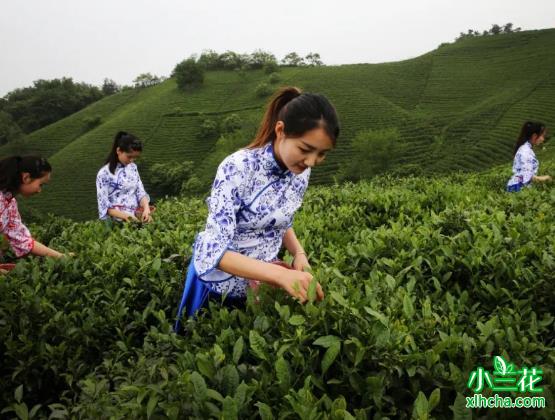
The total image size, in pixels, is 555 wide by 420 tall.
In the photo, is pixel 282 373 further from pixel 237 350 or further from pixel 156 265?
pixel 156 265

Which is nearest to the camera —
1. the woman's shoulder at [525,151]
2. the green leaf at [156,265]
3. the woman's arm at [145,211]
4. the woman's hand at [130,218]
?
the green leaf at [156,265]

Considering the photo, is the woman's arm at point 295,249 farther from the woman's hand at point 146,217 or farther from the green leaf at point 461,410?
the woman's hand at point 146,217

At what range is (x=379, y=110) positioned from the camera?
5269 centimetres

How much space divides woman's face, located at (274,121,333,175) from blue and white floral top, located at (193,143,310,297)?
0.36 feet

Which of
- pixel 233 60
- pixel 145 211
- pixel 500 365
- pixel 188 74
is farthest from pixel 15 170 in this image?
pixel 233 60

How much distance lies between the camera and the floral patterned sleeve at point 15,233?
3457mm

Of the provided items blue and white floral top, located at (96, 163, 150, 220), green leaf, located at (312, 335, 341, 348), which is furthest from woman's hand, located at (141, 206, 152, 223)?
green leaf, located at (312, 335, 341, 348)

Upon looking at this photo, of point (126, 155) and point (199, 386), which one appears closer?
point (199, 386)

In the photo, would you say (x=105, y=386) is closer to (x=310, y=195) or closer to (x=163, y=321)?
(x=163, y=321)

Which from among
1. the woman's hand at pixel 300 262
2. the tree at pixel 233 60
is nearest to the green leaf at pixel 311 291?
the woman's hand at pixel 300 262

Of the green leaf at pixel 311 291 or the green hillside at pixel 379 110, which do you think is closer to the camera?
the green leaf at pixel 311 291

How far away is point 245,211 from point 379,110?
2104 inches

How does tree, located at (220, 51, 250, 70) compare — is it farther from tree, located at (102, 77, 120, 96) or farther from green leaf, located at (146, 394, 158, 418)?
green leaf, located at (146, 394, 158, 418)

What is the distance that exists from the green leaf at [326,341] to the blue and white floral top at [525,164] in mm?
5827
